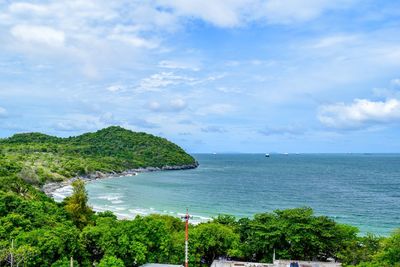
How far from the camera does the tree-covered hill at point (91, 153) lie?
111 m

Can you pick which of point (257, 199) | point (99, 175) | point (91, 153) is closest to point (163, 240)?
point (257, 199)

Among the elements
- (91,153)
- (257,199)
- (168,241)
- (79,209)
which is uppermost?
(91,153)

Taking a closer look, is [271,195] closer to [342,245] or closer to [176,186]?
[176,186]

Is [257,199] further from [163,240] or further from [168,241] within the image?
[163,240]

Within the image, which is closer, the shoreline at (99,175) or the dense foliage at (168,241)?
the dense foliage at (168,241)

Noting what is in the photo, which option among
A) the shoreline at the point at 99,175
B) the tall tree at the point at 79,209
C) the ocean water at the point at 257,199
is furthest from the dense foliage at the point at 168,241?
the shoreline at the point at 99,175

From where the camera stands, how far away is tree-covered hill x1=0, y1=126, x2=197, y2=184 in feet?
365

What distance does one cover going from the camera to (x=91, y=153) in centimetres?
16638

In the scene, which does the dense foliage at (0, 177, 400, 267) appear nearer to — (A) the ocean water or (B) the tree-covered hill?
(A) the ocean water

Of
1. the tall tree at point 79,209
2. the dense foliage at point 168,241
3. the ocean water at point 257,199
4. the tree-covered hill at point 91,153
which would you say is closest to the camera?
the dense foliage at point 168,241

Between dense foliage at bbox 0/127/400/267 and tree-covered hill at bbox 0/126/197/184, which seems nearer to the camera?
dense foliage at bbox 0/127/400/267

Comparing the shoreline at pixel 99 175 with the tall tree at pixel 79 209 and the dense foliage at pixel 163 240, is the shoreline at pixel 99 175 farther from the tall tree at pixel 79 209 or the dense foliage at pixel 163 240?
the dense foliage at pixel 163 240

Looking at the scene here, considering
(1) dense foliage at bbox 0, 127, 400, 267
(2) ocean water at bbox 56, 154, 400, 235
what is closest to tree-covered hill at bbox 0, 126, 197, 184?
(2) ocean water at bbox 56, 154, 400, 235

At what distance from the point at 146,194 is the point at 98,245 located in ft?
193
